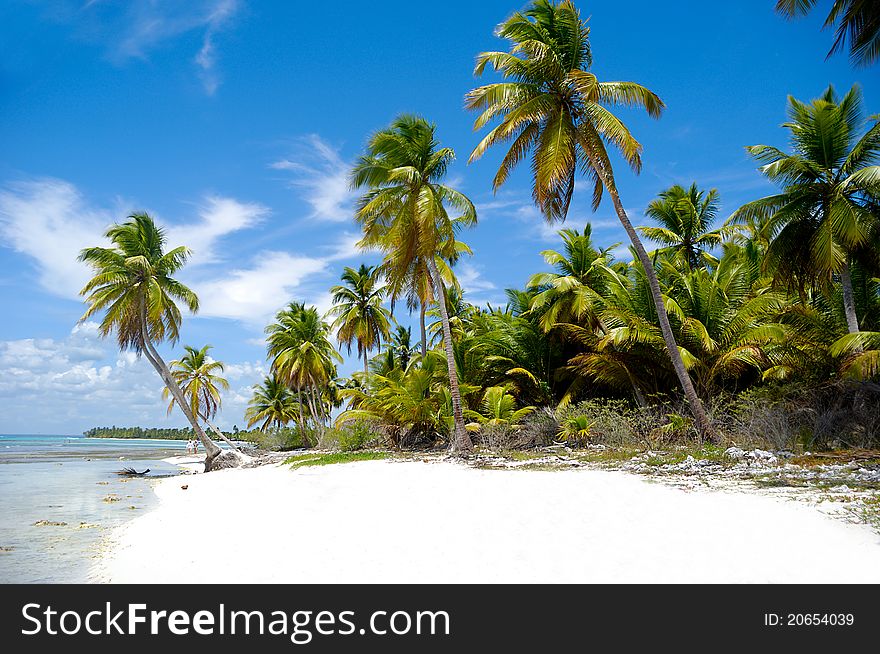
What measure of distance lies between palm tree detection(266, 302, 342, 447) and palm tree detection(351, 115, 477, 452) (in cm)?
1385

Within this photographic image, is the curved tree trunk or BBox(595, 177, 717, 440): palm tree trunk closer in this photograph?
BBox(595, 177, 717, 440): palm tree trunk

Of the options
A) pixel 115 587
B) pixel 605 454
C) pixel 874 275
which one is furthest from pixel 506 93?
pixel 115 587

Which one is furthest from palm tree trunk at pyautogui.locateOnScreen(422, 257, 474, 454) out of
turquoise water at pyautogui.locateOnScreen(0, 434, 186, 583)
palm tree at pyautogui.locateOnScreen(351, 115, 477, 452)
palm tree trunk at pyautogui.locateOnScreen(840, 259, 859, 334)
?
palm tree trunk at pyautogui.locateOnScreen(840, 259, 859, 334)

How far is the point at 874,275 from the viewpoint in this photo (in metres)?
13.7

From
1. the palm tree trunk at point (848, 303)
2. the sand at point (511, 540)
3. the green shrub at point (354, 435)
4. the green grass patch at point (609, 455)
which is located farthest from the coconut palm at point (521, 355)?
the sand at point (511, 540)

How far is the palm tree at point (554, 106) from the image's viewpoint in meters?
13.5

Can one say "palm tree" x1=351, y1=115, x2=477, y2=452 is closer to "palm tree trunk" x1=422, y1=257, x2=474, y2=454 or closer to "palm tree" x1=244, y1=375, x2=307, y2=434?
"palm tree trunk" x1=422, y1=257, x2=474, y2=454

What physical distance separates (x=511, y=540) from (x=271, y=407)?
41779mm

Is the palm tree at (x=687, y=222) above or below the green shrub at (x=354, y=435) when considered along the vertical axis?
above

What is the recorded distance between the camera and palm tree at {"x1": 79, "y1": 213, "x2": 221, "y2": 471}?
22.1 m

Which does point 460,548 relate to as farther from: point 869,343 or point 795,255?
point 795,255

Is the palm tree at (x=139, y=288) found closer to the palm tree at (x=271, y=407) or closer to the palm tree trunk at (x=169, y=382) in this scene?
the palm tree trunk at (x=169, y=382)

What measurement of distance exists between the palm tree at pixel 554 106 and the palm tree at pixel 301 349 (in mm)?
19758

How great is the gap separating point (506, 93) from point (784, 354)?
9.95 m
